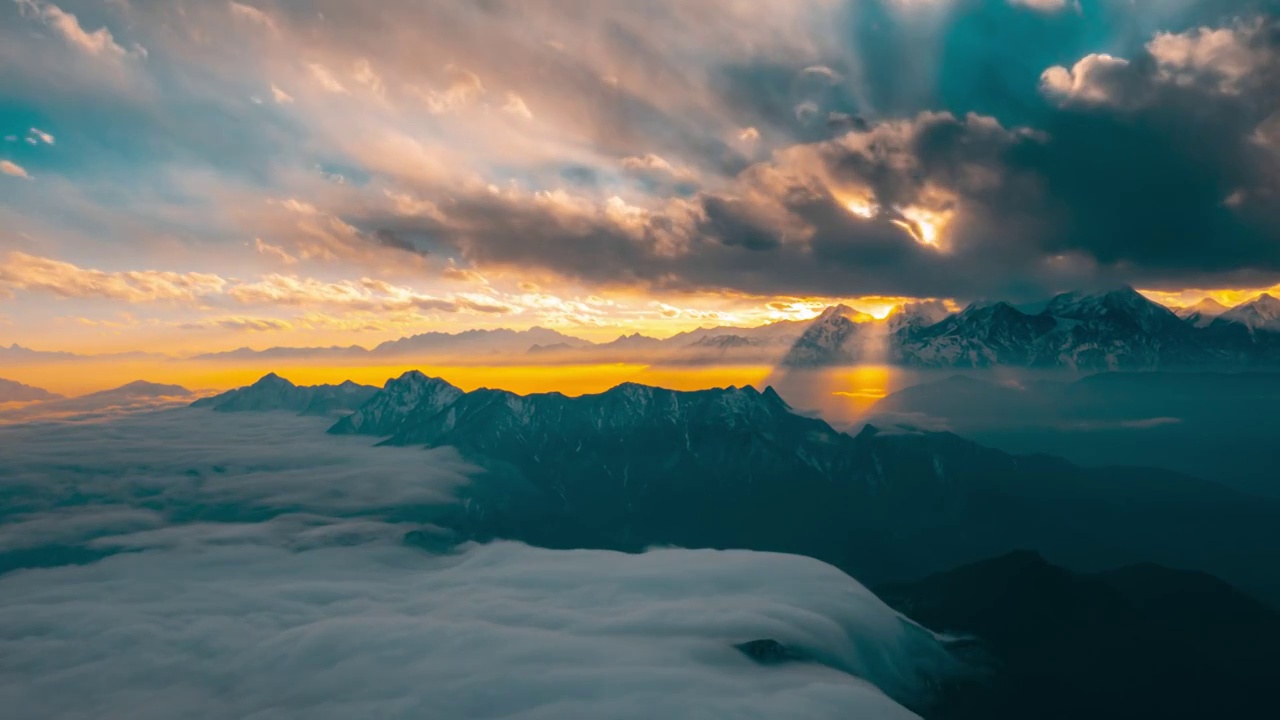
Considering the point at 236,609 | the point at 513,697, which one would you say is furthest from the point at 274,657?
the point at 236,609

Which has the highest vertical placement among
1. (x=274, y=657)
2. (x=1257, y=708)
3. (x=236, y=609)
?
(x=274, y=657)

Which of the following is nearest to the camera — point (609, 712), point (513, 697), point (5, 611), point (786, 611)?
point (609, 712)

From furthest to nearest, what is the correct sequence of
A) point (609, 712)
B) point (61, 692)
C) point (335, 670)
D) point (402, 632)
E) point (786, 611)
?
point (786, 611) → point (402, 632) → point (61, 692) → point (335, 670) → point (609, 712)

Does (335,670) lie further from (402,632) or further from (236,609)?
(236,609)

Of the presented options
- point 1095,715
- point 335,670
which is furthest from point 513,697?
point 1095,715

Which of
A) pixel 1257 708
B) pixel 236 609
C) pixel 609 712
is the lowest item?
pixel 1257 708

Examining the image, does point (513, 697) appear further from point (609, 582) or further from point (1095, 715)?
point (1095, 715)

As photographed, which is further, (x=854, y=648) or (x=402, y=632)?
(x=854, y=648)

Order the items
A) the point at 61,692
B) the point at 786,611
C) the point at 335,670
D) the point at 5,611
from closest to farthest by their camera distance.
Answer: the point at 335,670
the point at 61,692
the point at 786,611
the point at 5,611

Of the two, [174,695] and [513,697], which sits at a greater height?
[513,697]
